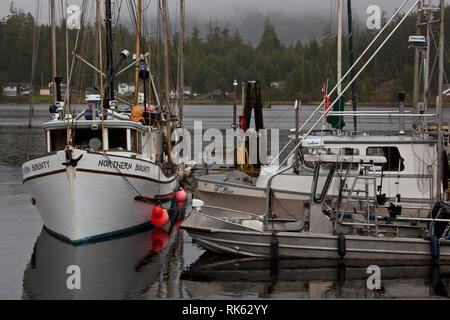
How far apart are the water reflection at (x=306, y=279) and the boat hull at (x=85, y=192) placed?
3.85 m

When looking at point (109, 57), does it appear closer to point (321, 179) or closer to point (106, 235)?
point (106, 235)

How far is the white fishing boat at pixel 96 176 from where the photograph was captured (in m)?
21.2

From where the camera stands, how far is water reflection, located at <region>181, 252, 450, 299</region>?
54.9 feet

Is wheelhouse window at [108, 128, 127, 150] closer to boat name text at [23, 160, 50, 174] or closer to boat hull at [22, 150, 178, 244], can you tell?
boat hull at [22, 150, 178, 244]

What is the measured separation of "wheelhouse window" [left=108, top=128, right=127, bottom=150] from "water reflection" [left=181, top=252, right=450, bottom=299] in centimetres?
551

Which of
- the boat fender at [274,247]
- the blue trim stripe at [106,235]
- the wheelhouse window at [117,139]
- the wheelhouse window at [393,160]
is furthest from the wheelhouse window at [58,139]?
the wheelhouse window at [393,160]

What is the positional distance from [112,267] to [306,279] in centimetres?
510

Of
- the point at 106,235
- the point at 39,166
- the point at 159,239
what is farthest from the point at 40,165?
the point at 159,239

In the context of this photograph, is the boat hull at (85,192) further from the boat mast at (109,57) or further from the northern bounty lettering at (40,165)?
the boat mast at (109,57)

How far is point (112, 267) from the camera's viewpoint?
62.3 ft
